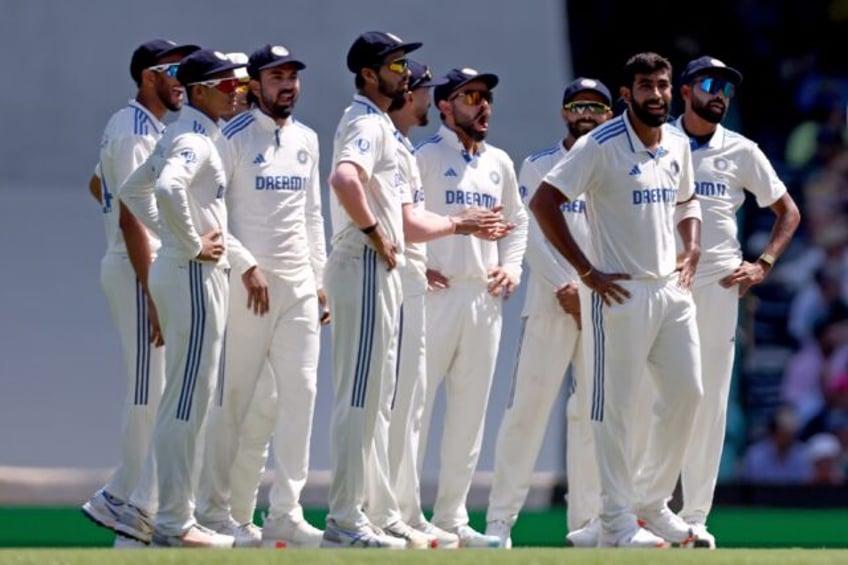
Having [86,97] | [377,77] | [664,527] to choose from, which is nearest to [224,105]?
[377,77]

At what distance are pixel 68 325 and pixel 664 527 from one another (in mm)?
5007

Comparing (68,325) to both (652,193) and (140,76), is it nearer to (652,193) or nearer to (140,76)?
(140,76)

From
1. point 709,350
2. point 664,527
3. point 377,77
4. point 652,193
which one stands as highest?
point 377,77

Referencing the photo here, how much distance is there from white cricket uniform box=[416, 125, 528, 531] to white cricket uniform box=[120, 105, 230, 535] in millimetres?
1725

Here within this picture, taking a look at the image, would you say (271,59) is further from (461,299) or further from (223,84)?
(461,299)

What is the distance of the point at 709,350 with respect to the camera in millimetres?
9000

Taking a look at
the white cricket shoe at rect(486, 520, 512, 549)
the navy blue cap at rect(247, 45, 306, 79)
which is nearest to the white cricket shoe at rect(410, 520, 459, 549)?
the white cricket shoe at rect(486, 520, 512, 549)

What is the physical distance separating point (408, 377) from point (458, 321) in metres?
0.76

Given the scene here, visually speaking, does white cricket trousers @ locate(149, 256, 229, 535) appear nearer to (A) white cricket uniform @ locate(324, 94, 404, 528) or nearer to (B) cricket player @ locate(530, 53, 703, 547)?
(A) white cricket uniform @ locate(324, 94, 404, 528)

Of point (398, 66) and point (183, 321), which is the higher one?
point (398, 66)

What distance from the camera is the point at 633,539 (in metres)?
7.87

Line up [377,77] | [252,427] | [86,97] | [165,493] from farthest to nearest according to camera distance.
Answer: [86,97] → [252,427] → [377,77] → [165,493]

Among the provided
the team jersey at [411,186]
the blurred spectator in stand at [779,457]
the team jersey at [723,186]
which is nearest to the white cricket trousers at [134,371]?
the team jersey at [411,186]

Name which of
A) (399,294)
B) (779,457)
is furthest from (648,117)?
(779,457)
